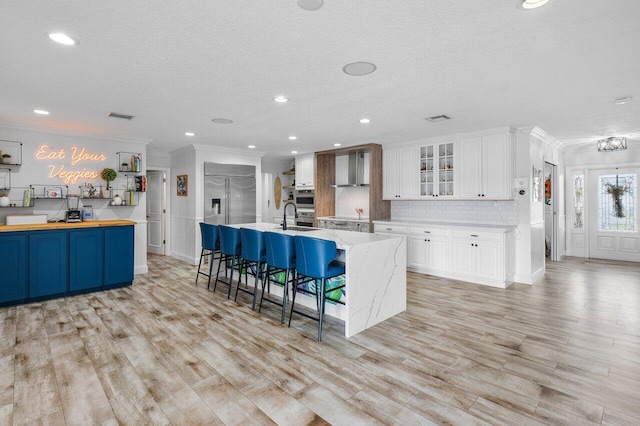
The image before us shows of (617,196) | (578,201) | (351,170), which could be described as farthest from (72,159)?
(617,196)

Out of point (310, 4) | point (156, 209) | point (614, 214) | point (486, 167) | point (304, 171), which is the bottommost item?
point (614, 214)

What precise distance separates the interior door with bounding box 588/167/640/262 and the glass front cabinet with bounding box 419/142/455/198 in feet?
13.5

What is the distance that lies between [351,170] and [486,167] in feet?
9.13

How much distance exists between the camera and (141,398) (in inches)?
87.1

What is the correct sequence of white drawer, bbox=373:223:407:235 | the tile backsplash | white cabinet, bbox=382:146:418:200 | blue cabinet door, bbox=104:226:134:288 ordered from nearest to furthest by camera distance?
blue cabinet door, bbox=104:226:134:288 → the tile backsplash → white drawer, bbox=373:223:407:235 → white cabinet, bbox=382:146:418:200

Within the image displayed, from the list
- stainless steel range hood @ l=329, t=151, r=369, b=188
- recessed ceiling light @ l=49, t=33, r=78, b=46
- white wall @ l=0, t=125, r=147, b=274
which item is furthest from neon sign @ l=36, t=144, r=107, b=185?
stainless steel range hood @ l=329, t=151, r=369, b=188

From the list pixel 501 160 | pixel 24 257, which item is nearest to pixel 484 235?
pixel 501 160

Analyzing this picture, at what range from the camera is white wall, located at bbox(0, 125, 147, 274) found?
479 centimetres

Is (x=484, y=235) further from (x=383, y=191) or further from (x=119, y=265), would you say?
(x=119, y=265)

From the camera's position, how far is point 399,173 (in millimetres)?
6477

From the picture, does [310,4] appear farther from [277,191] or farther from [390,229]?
[277,191]

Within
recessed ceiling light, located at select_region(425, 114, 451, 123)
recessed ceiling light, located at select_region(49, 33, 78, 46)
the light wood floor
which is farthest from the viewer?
recessed ceiling light, located at select_region(425, 114, 451, 123)

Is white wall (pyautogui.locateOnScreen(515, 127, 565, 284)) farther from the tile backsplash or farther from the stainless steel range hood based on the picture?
the stainless steel range hood

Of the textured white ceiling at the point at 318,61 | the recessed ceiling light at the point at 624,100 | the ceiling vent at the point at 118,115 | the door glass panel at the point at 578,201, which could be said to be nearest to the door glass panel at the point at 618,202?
the door glass panel at the point at 578,201
